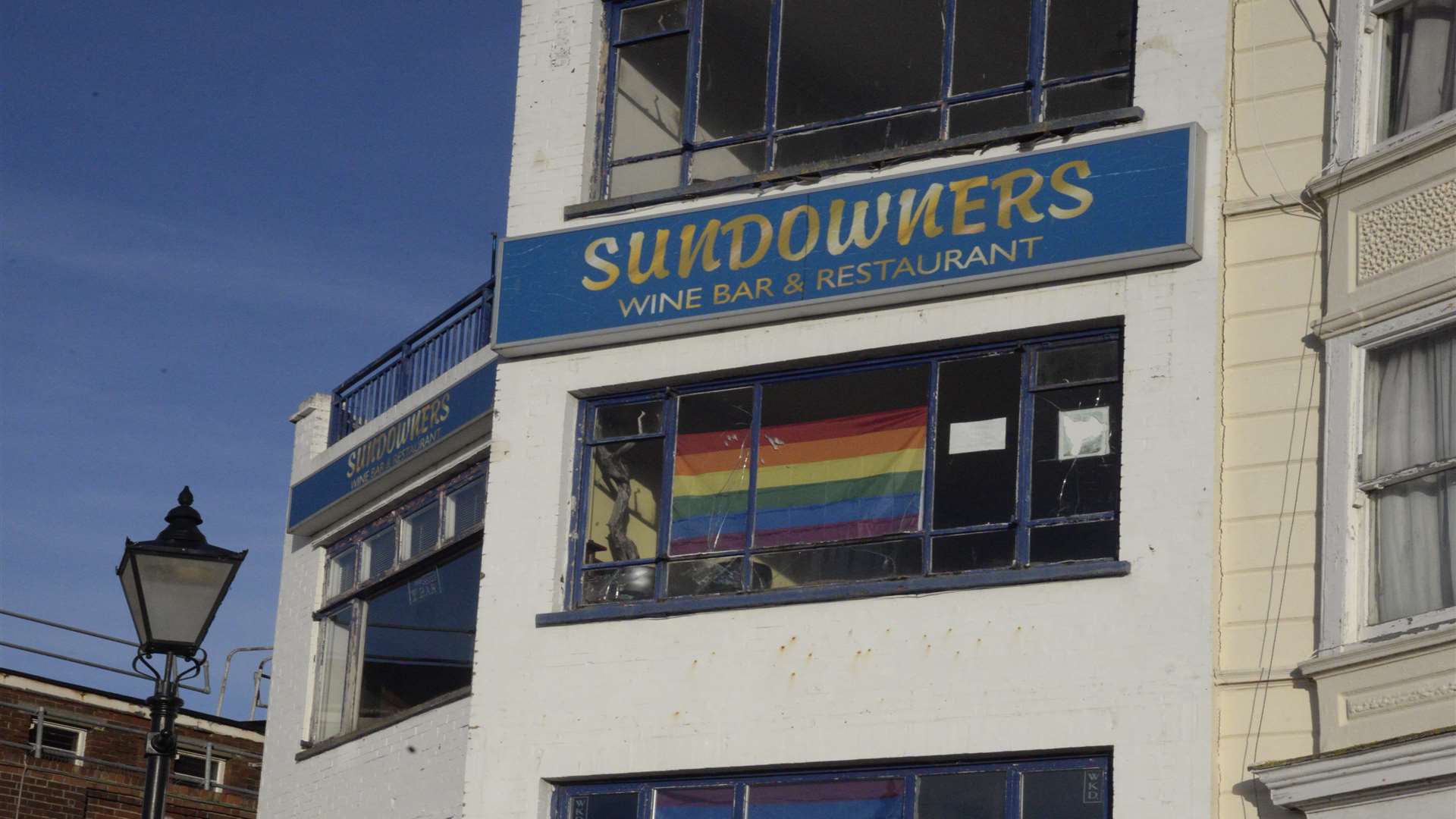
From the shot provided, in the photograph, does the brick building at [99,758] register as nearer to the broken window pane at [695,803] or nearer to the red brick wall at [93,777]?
the red brick wall at [93,777]

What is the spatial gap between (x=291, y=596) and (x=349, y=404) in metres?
1.99

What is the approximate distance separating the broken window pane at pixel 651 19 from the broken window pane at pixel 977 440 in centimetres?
393

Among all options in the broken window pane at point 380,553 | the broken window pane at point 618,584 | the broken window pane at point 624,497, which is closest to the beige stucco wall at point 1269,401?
the broken window pane at point 618,584

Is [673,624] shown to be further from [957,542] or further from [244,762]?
[244,762]

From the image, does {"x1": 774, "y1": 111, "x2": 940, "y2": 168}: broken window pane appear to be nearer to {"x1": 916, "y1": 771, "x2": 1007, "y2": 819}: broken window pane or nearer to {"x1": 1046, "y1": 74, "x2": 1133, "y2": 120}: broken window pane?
{"x1": 1046, "y1": 74, "x2": 1133, "y2": 120}: broken window pane

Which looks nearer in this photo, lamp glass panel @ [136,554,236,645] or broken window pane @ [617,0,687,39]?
lamp glass panel @ [136,554,236,645]

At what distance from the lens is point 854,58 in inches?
696

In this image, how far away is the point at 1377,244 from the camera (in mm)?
13258

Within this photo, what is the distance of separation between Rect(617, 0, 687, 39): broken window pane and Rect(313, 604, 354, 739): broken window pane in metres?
6.30

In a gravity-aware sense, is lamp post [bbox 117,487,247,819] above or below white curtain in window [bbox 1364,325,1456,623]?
below

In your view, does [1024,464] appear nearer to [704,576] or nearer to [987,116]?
[704,576]

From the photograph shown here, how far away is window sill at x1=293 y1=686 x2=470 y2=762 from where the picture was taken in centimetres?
1723

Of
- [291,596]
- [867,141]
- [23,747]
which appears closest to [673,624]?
[867,141]

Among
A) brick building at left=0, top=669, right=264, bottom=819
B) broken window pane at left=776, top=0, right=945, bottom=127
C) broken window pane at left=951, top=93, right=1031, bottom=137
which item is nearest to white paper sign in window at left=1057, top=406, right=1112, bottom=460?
broken window pane at left=951, top=93, right=1031, bottom=137
